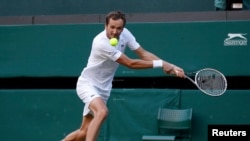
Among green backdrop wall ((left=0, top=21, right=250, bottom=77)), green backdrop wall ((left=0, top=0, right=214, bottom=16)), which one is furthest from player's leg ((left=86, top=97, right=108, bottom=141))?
green backdrop wall ((left=0, top=0, right=214, bottom=16))

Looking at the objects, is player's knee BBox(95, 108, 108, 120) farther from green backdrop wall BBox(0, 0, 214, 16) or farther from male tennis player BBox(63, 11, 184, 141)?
green backdrop wall BBox(0, 0, 214, 16)

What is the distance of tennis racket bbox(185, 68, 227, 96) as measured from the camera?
836 cm

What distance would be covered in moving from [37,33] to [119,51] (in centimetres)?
355

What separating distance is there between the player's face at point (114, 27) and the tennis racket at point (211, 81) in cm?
114

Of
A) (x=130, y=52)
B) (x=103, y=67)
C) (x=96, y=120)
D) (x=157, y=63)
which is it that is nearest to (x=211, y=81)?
(x=157, y=63)

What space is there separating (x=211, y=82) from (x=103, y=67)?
1.27 metres

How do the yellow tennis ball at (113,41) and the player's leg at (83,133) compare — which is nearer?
the yellow tennis ball at (113,41)

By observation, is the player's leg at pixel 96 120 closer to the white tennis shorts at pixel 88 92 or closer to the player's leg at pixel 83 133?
the white tennis shorts at pixel 88 92

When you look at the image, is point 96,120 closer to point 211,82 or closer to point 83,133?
point 83,133

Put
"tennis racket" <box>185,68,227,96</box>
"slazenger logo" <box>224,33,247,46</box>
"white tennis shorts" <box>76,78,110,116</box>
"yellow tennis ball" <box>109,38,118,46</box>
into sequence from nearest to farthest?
"yellow tennis ball" <box>109,38,118,46</box>
"white tennis shorts" <box>76,78,110,116</box>
"tennis racket" <box>185,68,227,96</box>
"slazenger logo" <box>224,33,247,46</box>

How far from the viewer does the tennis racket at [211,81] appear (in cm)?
836

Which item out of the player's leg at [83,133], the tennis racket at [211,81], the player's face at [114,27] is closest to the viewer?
the player's face at [114,27]

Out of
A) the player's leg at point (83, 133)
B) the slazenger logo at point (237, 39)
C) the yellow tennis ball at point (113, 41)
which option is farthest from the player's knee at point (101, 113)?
the slazenger logo at point (237, 39)

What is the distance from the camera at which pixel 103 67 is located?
27.0 feet
